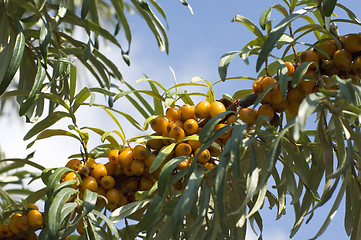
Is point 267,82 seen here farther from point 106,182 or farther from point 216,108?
point 106,182

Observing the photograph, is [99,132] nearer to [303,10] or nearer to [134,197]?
[134,197]

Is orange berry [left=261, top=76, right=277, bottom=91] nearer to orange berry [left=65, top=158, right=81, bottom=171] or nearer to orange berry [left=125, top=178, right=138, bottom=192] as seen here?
orange berry [left=125, top=178, right=138, bottom=192]

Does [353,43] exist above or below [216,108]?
above

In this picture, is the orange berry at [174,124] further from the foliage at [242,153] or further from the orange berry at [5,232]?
the orange berry at [5,232]

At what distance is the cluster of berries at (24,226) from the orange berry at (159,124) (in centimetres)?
31

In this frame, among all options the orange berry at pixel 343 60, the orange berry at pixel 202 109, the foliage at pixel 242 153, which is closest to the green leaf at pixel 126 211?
the foliage at pixel 242 153

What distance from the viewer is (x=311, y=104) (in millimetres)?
809

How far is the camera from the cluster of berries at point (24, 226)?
108cm

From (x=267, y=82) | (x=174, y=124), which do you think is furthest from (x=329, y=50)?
(x=174, y=124)

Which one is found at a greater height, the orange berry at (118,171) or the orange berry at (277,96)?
the orange berry at (277,96)

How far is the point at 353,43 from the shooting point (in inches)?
40.1

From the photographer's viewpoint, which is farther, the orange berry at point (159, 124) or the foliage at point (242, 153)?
the orange berry at point (159, 124)

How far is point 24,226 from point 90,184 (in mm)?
160

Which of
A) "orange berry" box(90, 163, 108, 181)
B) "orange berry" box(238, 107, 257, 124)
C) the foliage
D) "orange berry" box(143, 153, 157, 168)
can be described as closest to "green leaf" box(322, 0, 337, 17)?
the foliage
